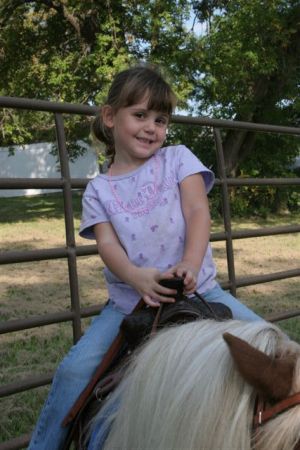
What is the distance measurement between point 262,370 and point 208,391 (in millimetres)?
131

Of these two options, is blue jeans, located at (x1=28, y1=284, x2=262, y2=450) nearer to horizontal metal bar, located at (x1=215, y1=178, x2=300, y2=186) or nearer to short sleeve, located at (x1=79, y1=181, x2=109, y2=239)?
short sleeve, located at (x1=79, y1=181, x2=109, y2=239)

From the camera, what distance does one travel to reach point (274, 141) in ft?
50.3

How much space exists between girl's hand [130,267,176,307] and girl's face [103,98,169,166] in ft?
1.62

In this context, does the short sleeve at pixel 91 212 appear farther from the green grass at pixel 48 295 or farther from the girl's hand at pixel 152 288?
the green grass at pixel 48 295

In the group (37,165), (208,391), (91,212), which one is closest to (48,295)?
(91,212)

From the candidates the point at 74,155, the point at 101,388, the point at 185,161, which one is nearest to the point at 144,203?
the point at 185,161

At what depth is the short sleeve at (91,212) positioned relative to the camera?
6.33ft

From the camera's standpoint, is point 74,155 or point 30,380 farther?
point 74,155

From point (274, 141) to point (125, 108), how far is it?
13964 millimetres

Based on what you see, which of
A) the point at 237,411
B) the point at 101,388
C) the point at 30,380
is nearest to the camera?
the point at 237,411

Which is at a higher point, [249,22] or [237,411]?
[249,22]

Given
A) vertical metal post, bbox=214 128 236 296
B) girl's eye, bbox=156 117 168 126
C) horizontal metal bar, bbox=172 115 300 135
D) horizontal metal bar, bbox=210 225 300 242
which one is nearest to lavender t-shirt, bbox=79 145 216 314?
girl's eye, bbox=156 117 168 126

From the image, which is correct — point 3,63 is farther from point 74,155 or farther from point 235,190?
point 235,190

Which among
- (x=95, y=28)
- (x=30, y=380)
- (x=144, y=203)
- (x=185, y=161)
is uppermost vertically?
(x=95, y=28)
